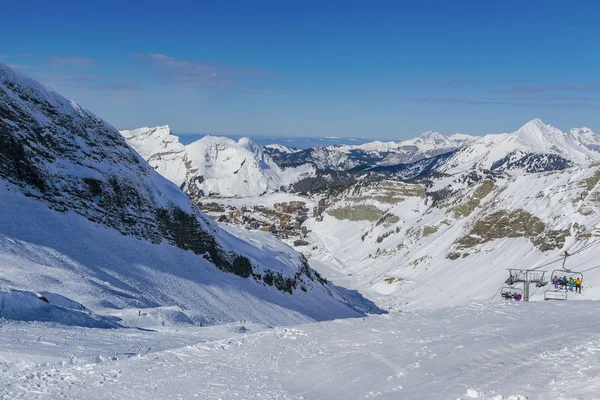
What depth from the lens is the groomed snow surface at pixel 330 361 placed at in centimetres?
1208

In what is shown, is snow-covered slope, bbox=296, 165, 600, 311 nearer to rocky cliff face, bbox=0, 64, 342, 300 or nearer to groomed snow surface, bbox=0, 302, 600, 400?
rocky cliff face, bbox=0, 64, 342, 300

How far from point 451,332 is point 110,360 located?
12.5 meters

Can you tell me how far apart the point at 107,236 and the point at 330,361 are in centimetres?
3459

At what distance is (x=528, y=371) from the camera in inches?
506

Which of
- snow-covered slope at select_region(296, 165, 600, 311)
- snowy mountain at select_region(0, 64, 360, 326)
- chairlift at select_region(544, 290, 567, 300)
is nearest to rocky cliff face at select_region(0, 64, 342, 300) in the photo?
snowy mountain at select_region(0, 64, 360, 326)

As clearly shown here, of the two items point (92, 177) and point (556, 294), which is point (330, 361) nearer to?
point (556, 294)

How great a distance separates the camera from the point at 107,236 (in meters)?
44.6

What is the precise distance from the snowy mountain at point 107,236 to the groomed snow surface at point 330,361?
12642 millimetres

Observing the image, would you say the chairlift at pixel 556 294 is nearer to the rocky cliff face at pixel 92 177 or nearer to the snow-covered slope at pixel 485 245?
the snow-covered slope at pixel 485 245

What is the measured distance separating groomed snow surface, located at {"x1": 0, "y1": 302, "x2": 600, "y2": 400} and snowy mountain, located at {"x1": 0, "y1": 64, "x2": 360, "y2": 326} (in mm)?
12642

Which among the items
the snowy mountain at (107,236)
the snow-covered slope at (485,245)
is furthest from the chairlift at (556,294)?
the snowy mountain at (107,236)

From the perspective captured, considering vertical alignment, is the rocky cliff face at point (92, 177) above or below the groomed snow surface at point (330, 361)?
above

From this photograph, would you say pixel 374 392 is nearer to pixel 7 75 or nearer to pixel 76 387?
pixel 76 387

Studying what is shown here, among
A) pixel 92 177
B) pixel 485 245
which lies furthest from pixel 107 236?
pixel 485 245
